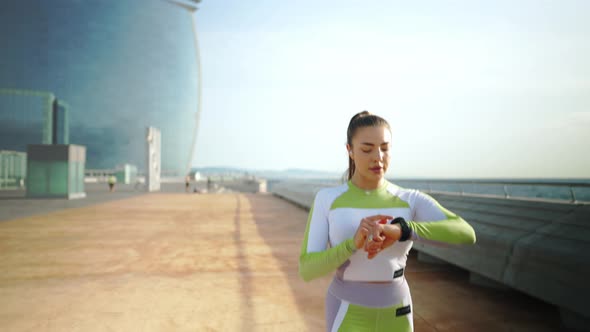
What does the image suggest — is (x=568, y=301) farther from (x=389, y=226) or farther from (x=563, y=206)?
(x=389, y=226)

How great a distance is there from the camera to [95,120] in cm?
8825

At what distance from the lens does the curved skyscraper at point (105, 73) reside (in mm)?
81938

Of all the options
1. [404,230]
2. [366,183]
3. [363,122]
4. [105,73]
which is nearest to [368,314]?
[404,230]

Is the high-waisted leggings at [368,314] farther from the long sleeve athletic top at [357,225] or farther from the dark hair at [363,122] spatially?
the dark hair at [363,122]

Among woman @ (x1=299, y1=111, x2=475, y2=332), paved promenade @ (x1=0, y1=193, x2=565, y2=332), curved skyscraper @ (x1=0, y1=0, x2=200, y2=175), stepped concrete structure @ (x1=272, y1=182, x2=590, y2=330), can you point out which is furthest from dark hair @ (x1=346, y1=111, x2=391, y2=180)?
curved skyscraper @ (x1=0, y1=0, x2=200, y2=175)

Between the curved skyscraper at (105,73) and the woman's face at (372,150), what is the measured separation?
287 feet

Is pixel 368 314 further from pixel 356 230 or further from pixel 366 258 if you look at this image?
pixel 356 230

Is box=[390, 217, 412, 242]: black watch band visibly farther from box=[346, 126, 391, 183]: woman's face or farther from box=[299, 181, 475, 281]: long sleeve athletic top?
box=[346, 126, 391, 183]: woman's face

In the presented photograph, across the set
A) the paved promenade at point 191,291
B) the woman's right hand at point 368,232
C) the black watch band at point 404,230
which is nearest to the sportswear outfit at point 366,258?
the black watch band at point 404,230

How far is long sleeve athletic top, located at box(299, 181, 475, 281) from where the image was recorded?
1.56 m

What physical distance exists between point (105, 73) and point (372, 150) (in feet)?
337

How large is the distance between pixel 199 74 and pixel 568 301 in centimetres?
10689

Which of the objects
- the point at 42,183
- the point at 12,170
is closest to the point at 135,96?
the point at 12,170

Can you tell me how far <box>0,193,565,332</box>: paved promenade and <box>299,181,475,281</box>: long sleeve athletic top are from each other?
7.68 ft
